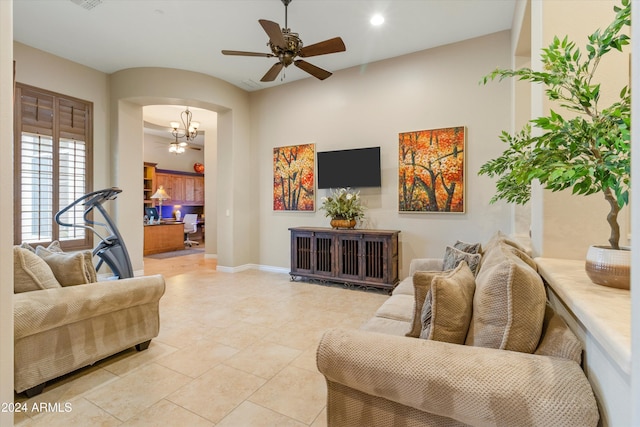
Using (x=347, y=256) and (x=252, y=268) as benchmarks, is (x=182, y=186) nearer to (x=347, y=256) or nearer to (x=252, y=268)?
(x=252, y=268)

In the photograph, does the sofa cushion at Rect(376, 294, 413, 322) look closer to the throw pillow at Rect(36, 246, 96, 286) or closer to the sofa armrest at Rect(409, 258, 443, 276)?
the sofa armrest at Rect(409, 258, 443, 276)

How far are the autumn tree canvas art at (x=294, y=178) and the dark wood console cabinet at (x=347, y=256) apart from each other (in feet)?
2.16

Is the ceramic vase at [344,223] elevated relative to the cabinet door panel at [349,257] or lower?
elevated

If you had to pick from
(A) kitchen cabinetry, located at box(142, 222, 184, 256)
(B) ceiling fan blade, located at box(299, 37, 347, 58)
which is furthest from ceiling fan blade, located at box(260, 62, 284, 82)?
(A) kitchen cabinetry, located at box(142, 222, 184, 256)

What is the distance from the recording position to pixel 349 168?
479cm

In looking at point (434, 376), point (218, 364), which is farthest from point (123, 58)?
point (434, 376)

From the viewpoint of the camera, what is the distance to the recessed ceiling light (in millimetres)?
3566

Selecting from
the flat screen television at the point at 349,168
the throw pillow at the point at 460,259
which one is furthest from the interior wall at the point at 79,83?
the throw pillow at the point at 460,259

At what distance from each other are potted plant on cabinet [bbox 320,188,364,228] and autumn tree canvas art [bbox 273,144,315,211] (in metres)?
0.61

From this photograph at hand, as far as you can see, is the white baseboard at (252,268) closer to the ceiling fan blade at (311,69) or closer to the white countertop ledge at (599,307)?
the ceiling fan blade at (311,69)

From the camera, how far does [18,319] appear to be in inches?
70.4

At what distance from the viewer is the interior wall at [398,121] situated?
3.99m

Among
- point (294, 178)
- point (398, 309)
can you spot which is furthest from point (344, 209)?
point (398, 309)

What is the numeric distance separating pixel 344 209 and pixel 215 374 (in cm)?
293
